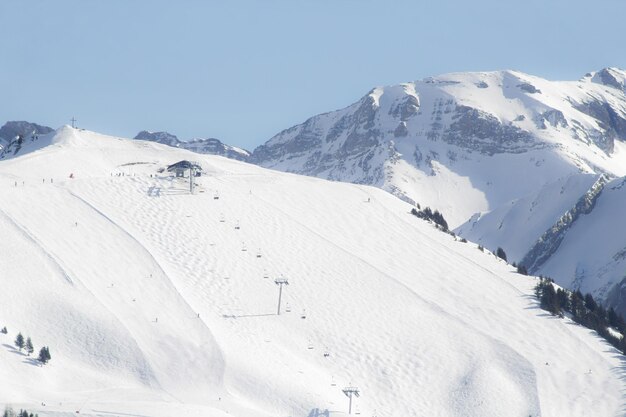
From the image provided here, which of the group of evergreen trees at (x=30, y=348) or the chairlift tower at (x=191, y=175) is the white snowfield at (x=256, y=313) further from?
the chairlift tower at (x=191, y=175)

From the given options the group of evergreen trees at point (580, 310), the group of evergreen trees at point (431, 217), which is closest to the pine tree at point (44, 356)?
the group of evergreen trees at point (580, 310)

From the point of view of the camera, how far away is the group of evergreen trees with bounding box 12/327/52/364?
89.7 m

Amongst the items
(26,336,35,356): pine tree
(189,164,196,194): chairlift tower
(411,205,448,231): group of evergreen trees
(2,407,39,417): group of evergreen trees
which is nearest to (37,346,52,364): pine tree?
(26,336,35,356): pine tree

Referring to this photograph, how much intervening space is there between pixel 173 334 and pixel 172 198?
1443 inches

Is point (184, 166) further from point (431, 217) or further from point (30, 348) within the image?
point (30, 348)

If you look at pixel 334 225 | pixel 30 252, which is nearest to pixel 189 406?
pixel 30 252

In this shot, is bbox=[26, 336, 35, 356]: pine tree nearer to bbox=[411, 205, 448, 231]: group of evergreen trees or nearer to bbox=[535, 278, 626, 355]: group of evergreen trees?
bbox=[535, 278, 626, 355]: group of evergreen trees

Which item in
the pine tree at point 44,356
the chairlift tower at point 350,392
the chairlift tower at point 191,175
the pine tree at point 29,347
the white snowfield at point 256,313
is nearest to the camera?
the pine tree at point 44,356

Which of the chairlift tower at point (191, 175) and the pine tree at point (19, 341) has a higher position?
the chairlift tower at point (191, 175)

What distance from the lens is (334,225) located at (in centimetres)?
13488

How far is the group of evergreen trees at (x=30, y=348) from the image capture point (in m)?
89.7

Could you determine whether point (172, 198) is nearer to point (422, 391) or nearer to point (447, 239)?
point (447, 239)

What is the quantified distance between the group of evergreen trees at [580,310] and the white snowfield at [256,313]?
4.90ft

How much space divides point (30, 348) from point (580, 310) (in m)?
53.7
